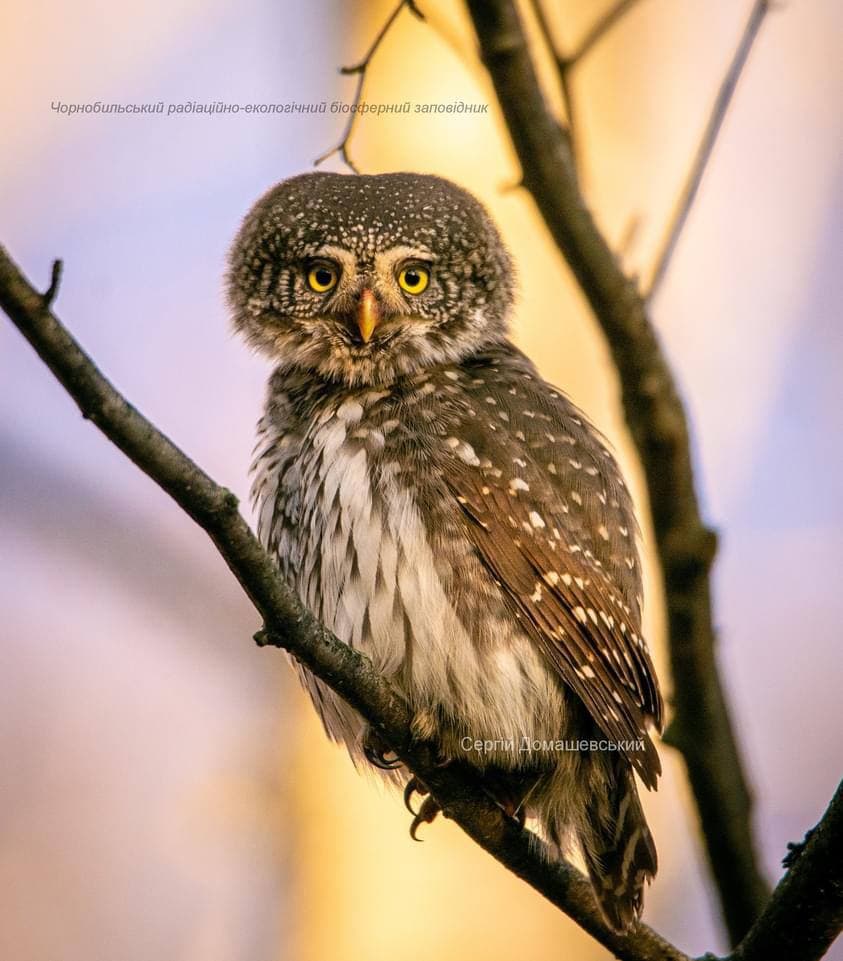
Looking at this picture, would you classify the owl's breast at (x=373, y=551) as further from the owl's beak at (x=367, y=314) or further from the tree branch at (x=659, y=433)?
the tree branch at (x=659, y=433)

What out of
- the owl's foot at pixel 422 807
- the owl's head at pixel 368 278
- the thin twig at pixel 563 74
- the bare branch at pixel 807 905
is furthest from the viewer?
the owl's head at pixel 368 278

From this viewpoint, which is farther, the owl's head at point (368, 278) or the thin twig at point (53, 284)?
the owl's head at point (368, 278)

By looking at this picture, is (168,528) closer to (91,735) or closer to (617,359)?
(91,735)

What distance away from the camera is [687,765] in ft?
12.3

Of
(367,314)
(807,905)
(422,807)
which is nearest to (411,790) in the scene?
(422,807)

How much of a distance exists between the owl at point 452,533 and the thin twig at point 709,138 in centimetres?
56

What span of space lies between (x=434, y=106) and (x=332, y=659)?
136 inches

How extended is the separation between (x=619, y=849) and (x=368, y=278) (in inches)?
78.4

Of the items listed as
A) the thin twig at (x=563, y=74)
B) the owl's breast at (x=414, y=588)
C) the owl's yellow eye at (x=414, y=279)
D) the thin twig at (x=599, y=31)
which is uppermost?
the thin twig at (x=599, y=31)

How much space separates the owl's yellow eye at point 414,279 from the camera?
13.9 ft

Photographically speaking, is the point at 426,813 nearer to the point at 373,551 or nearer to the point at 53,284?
the point at 373,551

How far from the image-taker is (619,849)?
146 inches

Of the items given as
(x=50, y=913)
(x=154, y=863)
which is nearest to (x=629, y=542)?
(x=154, y=863)

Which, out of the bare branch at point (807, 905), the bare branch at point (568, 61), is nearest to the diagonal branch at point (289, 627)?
the bare branch at point (807, 905)
